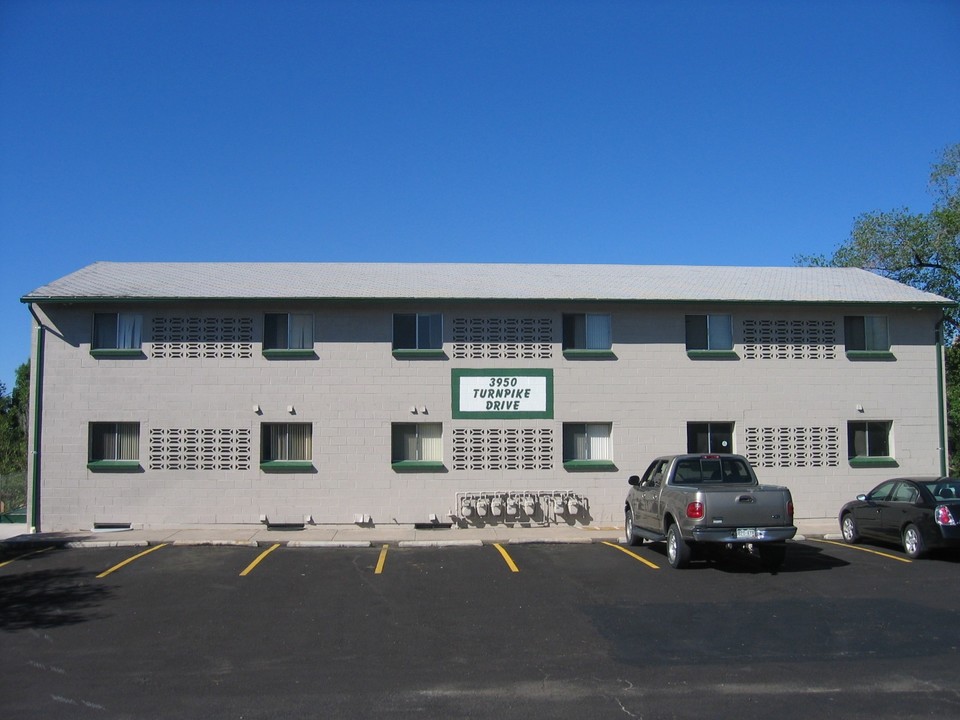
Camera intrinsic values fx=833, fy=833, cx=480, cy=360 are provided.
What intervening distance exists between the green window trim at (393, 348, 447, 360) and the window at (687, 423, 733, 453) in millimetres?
6053

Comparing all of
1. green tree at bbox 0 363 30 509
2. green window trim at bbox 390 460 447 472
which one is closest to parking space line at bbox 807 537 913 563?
green window trim at bbox 390 460 447 472

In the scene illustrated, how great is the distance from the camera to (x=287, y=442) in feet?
61.9

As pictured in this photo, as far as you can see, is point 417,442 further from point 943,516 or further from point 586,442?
point 943,516

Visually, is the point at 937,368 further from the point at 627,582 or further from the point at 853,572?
the point at 627,582

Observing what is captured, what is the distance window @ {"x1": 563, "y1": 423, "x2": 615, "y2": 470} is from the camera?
19.3m

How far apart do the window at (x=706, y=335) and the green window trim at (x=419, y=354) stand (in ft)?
19.4

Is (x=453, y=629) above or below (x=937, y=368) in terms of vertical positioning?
below

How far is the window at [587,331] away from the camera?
19.6 metres

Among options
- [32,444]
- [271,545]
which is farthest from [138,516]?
[271,545]

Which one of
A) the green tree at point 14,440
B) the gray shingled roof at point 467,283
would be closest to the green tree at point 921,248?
the gray shingled roof at point 467,283

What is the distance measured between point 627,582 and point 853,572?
12.0 feet

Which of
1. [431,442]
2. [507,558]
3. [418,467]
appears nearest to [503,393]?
[431,442]

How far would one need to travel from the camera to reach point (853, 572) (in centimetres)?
1275

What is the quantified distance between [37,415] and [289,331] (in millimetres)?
5828
